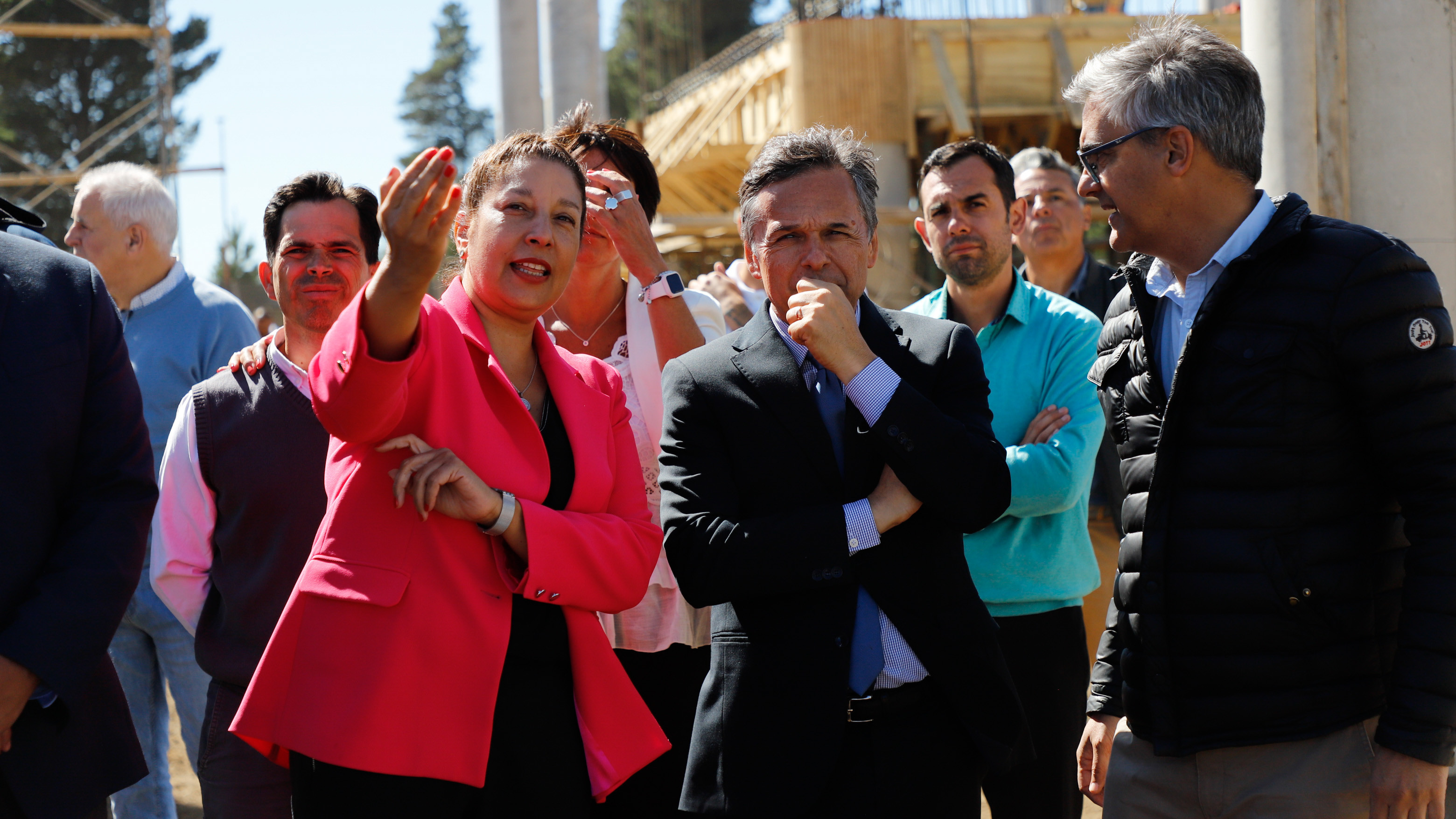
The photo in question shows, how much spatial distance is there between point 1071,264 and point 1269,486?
2800 mm

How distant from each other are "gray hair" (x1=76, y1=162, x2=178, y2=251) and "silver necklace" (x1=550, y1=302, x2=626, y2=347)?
2359 mm

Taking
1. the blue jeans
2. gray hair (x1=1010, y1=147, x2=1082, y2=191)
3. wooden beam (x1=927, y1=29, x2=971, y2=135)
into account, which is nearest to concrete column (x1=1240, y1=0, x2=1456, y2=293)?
gray hair (x1=1010, y1=147, x2=1082, y2=191)

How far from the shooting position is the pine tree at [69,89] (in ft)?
94.1

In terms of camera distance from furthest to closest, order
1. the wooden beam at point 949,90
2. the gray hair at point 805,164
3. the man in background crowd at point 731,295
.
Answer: the wooden beam at point 949,90, the man in background crowd at point 731,295, the gray hair at point 805,164

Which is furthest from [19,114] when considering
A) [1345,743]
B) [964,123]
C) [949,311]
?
[1345,743]

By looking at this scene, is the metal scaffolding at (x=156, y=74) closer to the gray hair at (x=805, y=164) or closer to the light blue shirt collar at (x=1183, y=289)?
the gray hair at (x=805, y=164)

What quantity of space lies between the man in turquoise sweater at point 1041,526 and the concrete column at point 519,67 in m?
13.6

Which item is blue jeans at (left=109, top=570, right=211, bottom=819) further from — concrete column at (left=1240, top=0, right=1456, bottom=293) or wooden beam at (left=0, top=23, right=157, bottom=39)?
wooden beam at (left=0, top=23, right=157, bottom=39)

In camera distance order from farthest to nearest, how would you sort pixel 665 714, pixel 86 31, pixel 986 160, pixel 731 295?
1. pixel 86 31
2. pixel 731 295
3. pixel 986 160
4. pixel 665 714

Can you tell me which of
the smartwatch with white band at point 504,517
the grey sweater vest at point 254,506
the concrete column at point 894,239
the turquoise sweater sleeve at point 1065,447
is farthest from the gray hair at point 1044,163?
the concrete column at point 894,239

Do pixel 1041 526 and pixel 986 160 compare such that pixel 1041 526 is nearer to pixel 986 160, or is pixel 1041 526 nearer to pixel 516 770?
pixel 986 160

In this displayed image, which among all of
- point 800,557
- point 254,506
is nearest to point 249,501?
point 254,506

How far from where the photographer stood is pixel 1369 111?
4.74 metres

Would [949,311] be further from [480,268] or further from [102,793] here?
[102,793]
